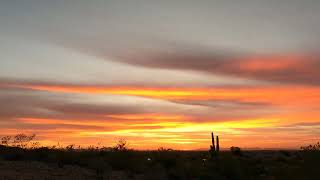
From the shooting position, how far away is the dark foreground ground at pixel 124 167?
25172mm

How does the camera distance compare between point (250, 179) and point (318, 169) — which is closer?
point (318, 169)

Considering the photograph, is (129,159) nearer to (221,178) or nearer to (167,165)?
(167,165)

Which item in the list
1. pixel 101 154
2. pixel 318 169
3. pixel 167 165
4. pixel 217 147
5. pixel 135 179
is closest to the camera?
pixel 318 169

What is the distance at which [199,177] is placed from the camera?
31.7 meters

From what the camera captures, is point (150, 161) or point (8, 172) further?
point (150, 161)

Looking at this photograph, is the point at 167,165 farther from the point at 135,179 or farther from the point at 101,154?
the point at 135,179

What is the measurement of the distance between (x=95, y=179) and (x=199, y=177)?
25.1ft

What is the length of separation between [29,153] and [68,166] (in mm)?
4533

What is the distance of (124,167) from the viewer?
112ft

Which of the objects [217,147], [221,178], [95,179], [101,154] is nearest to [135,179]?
[95,179]

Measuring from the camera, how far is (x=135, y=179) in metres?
29.1

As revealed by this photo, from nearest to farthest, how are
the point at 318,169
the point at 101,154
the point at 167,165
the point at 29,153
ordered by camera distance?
the point at 318,169, the point at 29,153, the point at 167,165, the point at 101,154

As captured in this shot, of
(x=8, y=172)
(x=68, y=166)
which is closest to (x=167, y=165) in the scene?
(x=68, y=166)

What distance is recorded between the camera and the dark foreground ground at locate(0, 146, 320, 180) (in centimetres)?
2517
